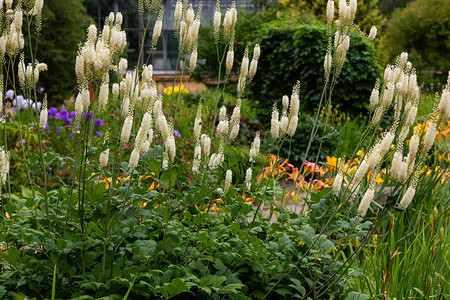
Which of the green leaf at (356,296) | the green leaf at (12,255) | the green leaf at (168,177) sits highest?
the green leaf at (168,177)

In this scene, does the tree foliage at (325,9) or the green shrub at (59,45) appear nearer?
the green shrub at (59,45)

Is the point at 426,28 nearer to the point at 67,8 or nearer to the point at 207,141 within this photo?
the point at 67,8

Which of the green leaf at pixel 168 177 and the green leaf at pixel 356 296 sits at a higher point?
the green leaf at pixel 168 177

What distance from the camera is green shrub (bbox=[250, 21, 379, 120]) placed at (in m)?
7.47

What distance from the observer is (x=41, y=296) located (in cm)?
180

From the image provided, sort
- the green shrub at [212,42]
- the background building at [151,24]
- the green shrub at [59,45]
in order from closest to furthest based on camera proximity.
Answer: the green shrub at [59,45] < the green shrub at [212,42] < the background building at [151,24]

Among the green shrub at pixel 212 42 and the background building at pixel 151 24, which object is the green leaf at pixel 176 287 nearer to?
the green shrub at pixel 212 42

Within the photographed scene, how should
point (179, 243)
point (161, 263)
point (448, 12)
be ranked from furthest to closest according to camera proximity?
point (448, 12) → point (161, 263) → point (179, 243)

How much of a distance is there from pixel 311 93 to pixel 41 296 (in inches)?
246

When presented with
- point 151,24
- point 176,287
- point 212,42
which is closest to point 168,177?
point 176,287

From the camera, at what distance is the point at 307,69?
24.9 ft

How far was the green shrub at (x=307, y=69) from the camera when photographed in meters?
7.47

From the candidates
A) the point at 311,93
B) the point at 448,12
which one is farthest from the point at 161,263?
the point at 448,12

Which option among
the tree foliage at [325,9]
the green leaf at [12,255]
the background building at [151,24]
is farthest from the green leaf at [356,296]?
the background building at [151,24]
